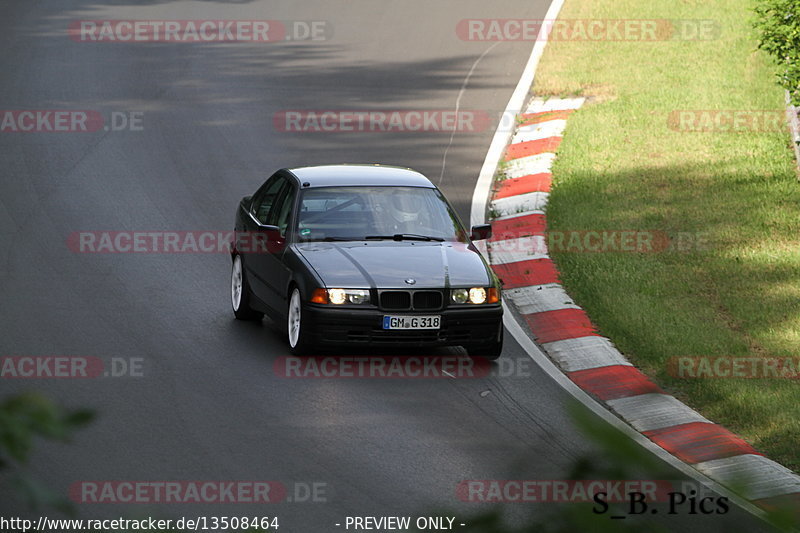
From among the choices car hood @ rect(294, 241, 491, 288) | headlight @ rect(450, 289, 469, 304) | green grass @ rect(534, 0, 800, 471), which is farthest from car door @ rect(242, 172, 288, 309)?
green grass @ rect(534, 0, 800, 471)

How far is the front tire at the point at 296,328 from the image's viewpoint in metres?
10.4

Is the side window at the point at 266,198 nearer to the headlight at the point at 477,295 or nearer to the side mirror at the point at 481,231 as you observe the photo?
the side mirror at the point at 481,231

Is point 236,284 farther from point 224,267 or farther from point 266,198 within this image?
point 224,267

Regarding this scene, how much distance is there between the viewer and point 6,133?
1916 centimetres

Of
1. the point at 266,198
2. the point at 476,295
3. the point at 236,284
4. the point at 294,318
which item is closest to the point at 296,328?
the point at 294,318

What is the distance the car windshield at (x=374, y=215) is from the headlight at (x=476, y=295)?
100 centimetres

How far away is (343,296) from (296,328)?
0.61 m

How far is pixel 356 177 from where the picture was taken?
11.9 meters

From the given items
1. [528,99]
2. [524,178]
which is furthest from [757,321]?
[528,99]

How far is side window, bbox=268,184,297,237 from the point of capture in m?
11.6

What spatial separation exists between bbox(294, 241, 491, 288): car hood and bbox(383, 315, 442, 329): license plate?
0.26 m

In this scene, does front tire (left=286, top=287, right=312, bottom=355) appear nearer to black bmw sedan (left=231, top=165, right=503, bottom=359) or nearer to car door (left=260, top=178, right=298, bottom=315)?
black bmw sedan (left=231, top=165, right=503, bottom=359)

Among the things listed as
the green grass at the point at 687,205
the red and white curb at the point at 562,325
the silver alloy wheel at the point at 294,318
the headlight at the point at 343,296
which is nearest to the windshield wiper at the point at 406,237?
the silver alloy wheel at the point at 294,318

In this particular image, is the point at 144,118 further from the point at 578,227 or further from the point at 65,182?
the point at 578,227
